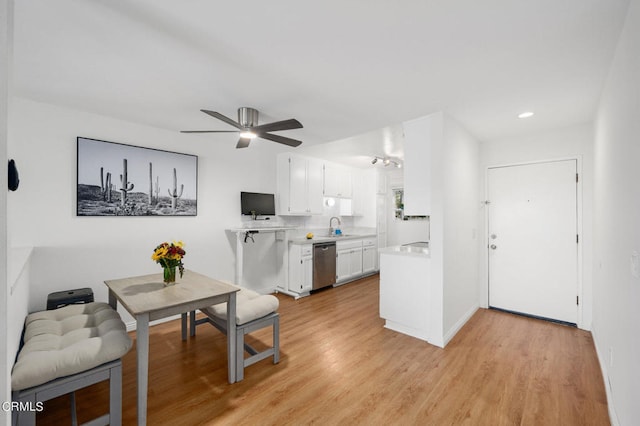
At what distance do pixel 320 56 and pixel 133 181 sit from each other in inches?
105

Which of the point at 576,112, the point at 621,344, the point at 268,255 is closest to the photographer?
the point at 621,344

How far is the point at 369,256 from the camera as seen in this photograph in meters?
5.90

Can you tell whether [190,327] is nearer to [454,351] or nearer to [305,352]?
[305,352]

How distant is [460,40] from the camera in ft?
5.54

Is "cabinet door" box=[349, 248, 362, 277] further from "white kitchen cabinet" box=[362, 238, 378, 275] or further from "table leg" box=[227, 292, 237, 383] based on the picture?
"table leg" box=[227, 292, 237, 383]

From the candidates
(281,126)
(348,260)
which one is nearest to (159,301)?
(281,126)

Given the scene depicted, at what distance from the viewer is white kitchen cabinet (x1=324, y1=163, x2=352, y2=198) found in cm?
539

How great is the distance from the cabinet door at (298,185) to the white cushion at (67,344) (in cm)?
296

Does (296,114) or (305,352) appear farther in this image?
(296,114)

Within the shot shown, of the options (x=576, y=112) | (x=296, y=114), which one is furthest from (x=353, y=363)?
(x=576, y=112)

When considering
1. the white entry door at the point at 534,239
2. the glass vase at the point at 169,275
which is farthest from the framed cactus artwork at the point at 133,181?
the white entry door at the point at 534,239

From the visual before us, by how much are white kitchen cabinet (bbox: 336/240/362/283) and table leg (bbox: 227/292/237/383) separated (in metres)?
3.06

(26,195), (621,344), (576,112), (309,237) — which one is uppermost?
(576,112)

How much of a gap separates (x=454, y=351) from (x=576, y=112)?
9.21 feet
